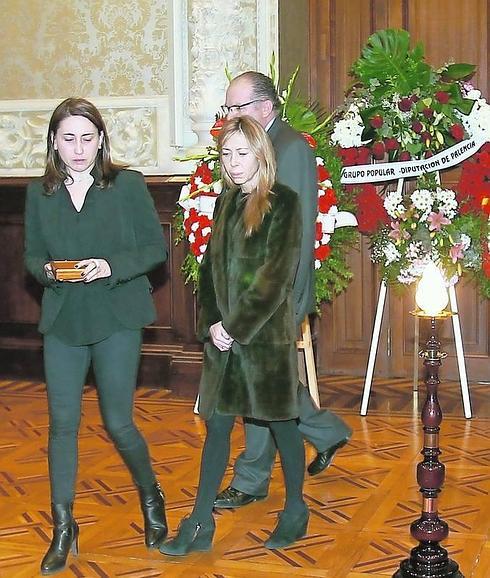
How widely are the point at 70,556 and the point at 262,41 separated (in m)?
3.20

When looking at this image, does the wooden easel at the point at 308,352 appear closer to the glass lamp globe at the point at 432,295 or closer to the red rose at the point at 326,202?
the red rose at the point at 326,202

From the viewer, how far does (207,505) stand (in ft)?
11.1

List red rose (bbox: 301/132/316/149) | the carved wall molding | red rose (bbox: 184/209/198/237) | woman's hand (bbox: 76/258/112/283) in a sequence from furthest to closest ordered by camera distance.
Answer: the carved wall molding, red rose (bbox: 184/209/198/237), red rose (bbox: 301/132/316/149), woman's hand (bbox: 76/258/112/283)

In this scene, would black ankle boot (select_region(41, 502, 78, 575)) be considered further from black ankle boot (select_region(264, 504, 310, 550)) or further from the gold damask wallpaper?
the gold damask wallpaper

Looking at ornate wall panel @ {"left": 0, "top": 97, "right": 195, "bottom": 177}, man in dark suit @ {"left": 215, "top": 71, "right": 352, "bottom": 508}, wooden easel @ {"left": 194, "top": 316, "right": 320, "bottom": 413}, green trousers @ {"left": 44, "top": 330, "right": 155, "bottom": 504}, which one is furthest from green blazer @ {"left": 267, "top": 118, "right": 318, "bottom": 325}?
ornate wall panel @ {"left": 0, "top": 97, "right": 195, "bottom": 177}

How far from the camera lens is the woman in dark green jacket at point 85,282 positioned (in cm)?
324

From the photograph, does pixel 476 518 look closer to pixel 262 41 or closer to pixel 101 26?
pixel 262 41

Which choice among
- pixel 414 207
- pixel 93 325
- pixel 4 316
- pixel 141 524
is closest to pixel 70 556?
pixel 141 524

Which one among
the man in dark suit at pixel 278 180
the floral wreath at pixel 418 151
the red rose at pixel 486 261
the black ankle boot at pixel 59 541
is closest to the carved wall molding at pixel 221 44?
the floral wreath at pixel 418 151

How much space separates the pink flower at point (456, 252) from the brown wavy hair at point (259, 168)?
6.58 ft

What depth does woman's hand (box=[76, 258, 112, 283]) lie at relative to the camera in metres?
3.15

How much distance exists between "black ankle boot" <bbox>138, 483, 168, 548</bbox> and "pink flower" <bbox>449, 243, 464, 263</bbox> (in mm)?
2189

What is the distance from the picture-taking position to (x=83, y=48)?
6234 millimetres

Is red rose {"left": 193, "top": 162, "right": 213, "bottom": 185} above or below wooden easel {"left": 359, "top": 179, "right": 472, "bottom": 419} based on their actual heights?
above
